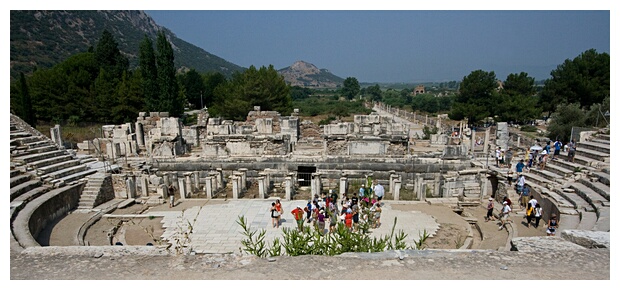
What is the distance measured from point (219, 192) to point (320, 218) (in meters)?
6.43

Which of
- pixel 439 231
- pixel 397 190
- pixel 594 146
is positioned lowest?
pixel 439 231

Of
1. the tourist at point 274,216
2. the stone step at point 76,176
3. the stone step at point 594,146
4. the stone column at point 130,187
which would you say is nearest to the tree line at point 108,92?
the stone step at point 76,176

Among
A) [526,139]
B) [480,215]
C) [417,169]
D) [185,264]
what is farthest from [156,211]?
[526,139]

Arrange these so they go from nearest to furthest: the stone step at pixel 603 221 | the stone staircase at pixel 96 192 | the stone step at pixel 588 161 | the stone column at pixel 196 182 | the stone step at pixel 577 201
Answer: the stone step at pixel 603 221, the stone step at pixel 577 201, the stone step at pixel 588 161, the stone staircase at pixel 96 192, the stone column at pixel 196 182

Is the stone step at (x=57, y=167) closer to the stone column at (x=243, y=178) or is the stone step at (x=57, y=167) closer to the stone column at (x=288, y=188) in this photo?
the stone column at (x=243, y=178)

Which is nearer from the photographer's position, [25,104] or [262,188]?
[262,188]

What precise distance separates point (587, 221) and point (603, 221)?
50cm

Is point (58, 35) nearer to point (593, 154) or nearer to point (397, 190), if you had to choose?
point (397, 190)

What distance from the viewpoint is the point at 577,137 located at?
18156 mm

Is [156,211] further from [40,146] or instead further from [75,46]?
[75,46]

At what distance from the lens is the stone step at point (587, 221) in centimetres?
891

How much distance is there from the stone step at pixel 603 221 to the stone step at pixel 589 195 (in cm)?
53

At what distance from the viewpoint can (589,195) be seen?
35.6ft

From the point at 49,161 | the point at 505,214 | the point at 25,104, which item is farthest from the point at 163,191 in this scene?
the point at 25,104
